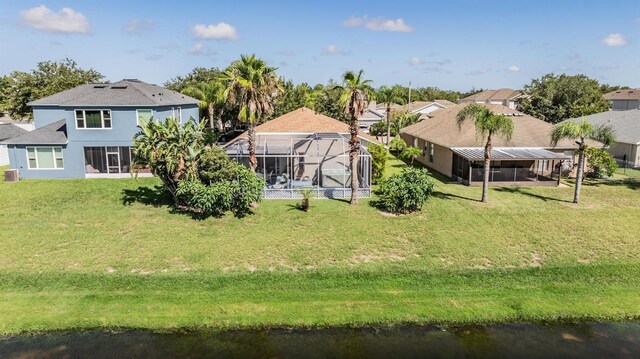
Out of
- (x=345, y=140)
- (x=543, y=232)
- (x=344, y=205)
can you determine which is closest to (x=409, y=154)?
(x=345, y=140)

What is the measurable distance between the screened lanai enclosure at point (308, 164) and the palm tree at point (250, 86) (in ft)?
14.2

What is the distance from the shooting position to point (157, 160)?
23016 millimetres

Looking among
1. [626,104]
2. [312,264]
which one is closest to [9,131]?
[312,264]

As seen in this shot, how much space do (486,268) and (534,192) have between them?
43.1 feet

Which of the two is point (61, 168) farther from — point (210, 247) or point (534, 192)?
point (534, 192)

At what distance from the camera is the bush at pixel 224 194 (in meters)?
22.7

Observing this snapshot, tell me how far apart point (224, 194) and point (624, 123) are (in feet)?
129

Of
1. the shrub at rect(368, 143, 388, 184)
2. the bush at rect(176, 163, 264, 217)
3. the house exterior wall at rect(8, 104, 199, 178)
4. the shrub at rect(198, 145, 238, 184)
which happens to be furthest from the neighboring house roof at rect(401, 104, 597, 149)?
the house exterior wall at rect(8, 104, 199, 178)

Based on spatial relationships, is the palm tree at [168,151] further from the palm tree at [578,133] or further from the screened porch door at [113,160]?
the palm tree at [578,133]

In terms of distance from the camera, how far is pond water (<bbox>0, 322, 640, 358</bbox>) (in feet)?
43.4

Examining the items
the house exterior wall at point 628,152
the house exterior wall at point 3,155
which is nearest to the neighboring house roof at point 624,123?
the house exterior wall at point 628,152

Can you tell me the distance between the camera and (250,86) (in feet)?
76.5

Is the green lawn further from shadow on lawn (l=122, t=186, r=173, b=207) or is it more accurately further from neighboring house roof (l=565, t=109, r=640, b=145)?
neighboring house roof (l=565, t=109, r=640, b=145)

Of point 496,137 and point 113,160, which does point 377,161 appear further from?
point 113,160
